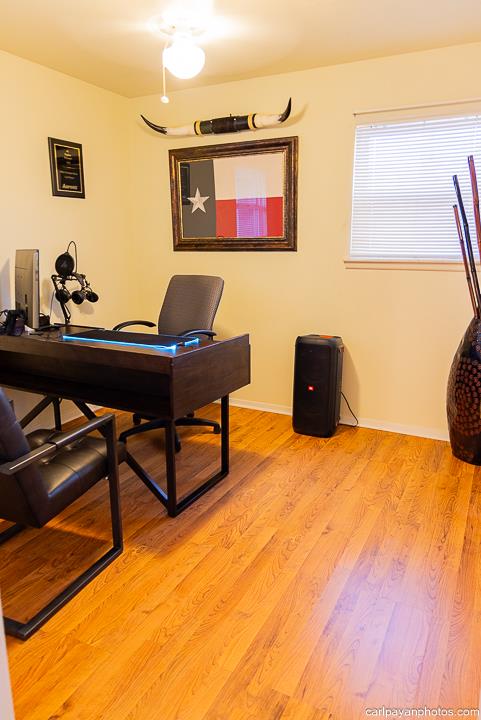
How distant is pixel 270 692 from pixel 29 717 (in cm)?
69

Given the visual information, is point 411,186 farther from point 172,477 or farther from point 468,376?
point 172,477

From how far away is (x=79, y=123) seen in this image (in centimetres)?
354

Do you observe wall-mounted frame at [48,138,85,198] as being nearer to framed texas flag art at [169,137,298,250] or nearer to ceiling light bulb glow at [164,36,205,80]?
framed texas flag art at [169,137,298,250]

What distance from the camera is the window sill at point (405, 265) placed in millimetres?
3105

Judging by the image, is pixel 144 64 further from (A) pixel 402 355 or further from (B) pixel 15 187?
(A) pixel 402 355

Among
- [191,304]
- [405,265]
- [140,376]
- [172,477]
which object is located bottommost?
[172,477]

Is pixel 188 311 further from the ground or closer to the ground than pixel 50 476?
further from the ground

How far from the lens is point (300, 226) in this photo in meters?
3.56

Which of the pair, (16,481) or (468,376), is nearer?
(16,481)

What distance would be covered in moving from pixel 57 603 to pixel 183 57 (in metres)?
2.64

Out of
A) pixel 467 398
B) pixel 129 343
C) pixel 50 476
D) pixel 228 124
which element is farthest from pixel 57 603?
pixel 228 124

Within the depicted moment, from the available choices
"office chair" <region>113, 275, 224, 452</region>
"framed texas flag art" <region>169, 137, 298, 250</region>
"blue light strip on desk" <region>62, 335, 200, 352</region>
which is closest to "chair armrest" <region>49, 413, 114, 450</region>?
"blue light strip on desk" <region>62, 335, 200, 352</region>

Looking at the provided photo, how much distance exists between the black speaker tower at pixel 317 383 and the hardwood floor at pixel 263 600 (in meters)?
0.56

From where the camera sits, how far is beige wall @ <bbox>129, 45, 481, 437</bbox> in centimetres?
313
